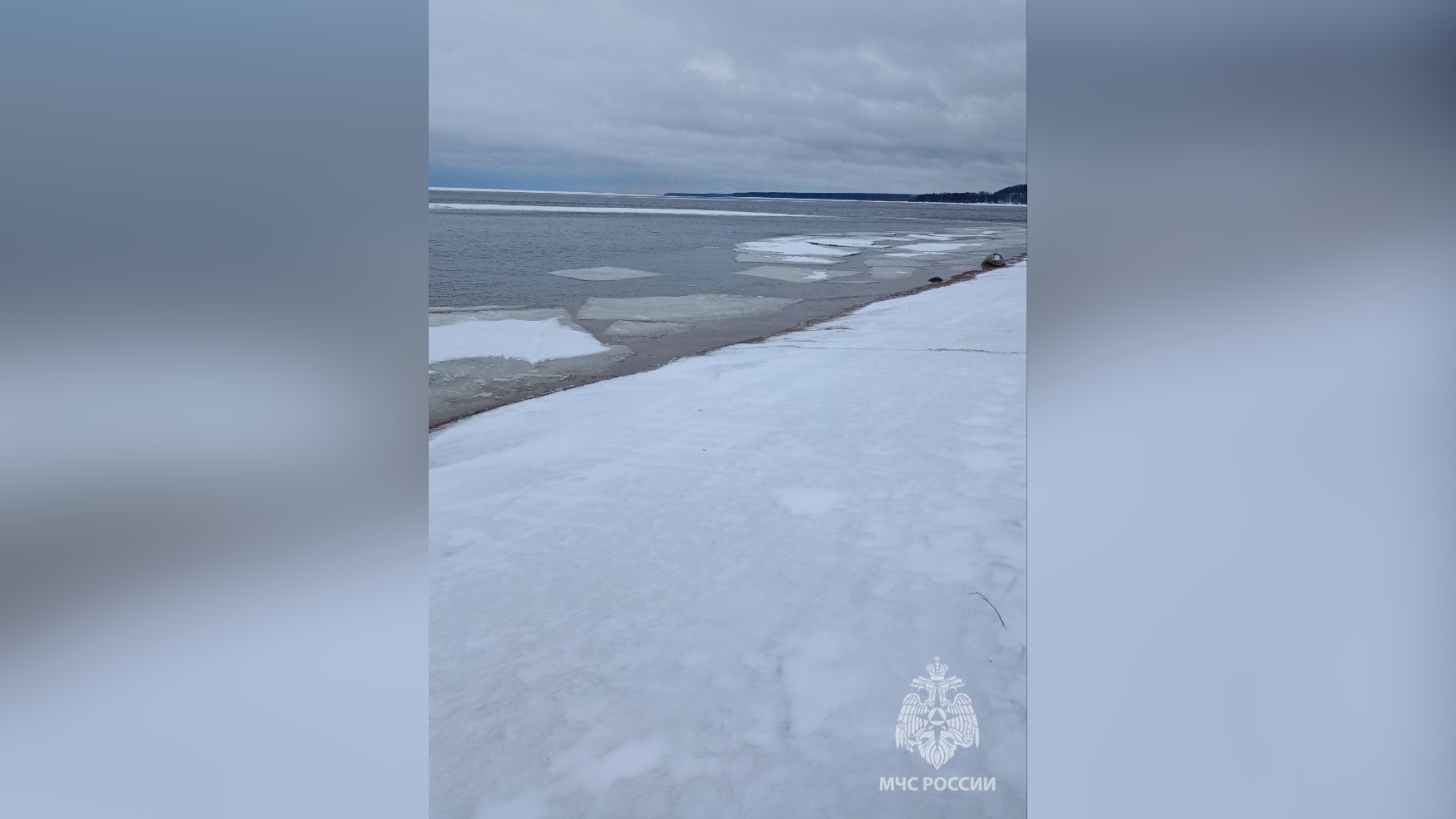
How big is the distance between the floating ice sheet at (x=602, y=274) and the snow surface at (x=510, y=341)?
2543 millimetres

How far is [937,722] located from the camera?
3.29 feet

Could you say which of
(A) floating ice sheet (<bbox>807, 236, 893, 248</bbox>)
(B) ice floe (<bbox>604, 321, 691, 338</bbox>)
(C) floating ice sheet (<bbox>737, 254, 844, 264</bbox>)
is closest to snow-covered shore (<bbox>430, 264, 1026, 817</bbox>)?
(B) ice floe (<bbox>604, 321, 691, 338</bbox>)

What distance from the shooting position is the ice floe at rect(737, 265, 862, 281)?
7.30 meters

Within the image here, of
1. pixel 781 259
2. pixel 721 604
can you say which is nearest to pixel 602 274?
pixel 781 259

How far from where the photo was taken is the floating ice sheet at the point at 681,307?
4926mm

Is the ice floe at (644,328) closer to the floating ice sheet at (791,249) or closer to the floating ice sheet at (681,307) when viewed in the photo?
the floating ice sheet at (681,307)

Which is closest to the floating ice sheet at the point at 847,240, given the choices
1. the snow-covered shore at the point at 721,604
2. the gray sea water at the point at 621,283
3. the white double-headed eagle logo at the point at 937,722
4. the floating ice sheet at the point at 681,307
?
the gray sea water at the point at 621,283

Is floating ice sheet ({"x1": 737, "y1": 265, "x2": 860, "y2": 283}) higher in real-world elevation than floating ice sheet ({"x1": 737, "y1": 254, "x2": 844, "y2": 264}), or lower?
lower

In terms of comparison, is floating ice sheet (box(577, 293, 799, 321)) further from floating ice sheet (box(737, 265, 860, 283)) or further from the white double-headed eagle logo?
the white double-headed eagle logo
